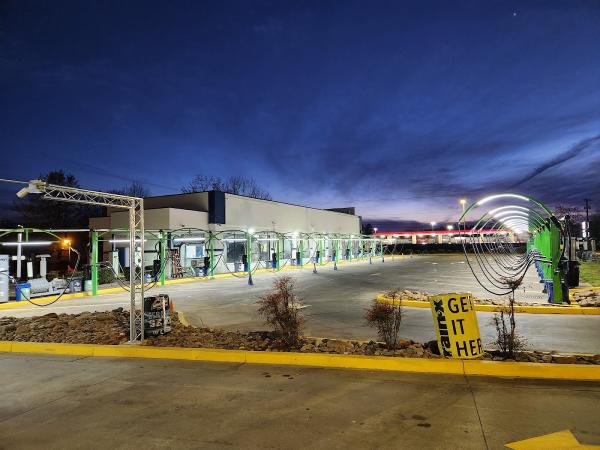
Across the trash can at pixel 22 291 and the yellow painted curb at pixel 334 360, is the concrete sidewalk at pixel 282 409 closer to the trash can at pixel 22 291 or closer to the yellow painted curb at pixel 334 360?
the yellow painted curb at pixel 334 360

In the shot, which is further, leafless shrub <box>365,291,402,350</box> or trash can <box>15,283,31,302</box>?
trash can <box>15,283,31,302</box>

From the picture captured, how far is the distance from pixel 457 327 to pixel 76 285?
18.4 metres

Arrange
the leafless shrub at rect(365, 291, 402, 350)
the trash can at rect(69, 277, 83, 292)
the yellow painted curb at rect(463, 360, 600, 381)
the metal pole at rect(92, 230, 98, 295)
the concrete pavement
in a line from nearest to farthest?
the yellow painted curb at rect(463, 360, 600, 381), the leafless shrub at rect(365, 291, 402, 350), the concrete pavement, the metal pole at rect(92, 230, 98, 295), the trash can at rect(69, 277, 83, 292)

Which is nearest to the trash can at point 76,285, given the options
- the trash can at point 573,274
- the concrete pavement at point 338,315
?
the concrete pavement at point 338,315

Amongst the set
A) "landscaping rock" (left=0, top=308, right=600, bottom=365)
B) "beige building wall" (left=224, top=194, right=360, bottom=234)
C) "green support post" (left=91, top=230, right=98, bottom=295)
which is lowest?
"landscaping rock" (left=0, top=308, right=600, bottom=365)

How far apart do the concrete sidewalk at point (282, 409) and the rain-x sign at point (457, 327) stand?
0.65m

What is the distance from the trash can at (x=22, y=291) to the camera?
1730 centimetres

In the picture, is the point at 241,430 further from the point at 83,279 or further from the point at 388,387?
the point at 83,279

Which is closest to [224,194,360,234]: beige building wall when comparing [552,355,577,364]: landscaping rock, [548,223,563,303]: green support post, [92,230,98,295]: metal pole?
[92,230,98,295]: metal pole

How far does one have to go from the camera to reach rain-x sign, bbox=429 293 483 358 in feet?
21.8

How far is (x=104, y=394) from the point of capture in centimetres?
582

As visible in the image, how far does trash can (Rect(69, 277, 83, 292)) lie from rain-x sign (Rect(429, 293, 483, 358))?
17.8 meters

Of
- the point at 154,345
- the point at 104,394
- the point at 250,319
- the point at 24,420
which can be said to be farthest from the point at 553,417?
the point at 250,319

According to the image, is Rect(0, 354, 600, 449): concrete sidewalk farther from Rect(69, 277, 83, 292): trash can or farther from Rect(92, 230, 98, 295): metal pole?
Rect(69, 277, 83, 292): trash can
